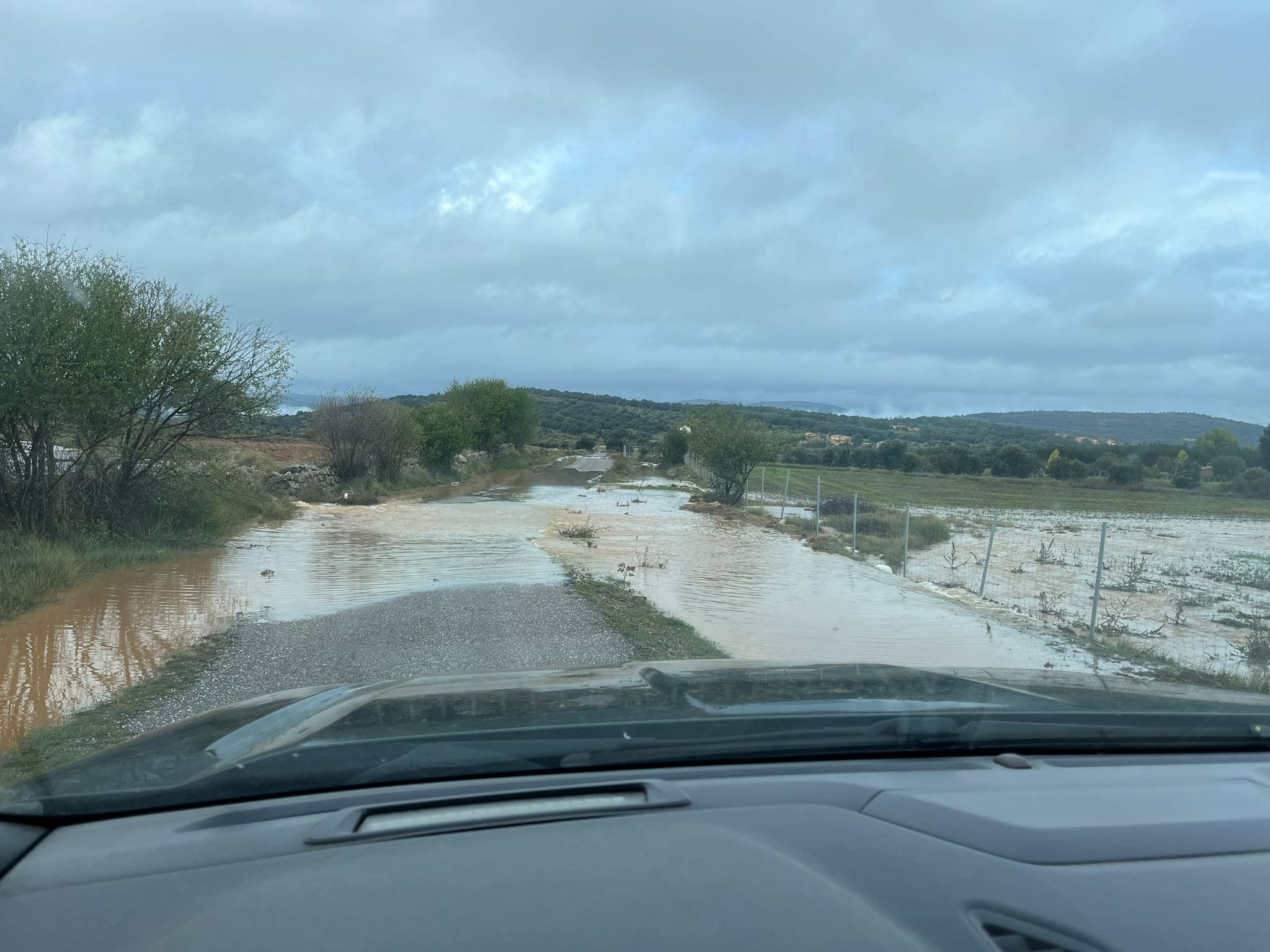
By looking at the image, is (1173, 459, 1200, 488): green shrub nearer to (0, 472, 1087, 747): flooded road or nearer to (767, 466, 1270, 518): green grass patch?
(767, 466, 1270, 518): green grass patch

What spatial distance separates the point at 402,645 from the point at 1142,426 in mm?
22654

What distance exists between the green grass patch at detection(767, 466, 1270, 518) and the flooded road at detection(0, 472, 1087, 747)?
20.8ft

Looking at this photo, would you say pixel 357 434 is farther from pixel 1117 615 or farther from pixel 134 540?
pixel 1117 615

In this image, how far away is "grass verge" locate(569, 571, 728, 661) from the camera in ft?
30.2

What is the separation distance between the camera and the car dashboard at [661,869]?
1.74 meters

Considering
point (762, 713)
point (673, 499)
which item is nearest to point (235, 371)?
point (762, 713)

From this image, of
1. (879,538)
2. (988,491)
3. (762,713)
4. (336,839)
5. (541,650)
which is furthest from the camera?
(988,491)

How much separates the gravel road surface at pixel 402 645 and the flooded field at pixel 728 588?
70cm

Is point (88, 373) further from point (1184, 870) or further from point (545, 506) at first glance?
point (545, 506)

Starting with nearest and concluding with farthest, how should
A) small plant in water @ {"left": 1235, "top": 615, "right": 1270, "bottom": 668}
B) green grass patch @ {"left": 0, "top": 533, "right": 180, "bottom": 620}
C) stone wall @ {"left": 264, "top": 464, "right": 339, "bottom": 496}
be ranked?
small plant in water @ {"left": 1235, "top": 615, "right": 1270, "bottom": 668}
green grass patch @ {"left": 0, "top": 533, "right": 180, "bottom": 620}
stone wall @ {"left": 264, "top": 464, "right": 339, "bottom": 496}

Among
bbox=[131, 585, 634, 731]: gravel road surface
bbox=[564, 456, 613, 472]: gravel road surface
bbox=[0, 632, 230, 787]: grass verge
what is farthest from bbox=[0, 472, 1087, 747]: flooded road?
bbox=[564, 456, 613, 472]: gravel road surface

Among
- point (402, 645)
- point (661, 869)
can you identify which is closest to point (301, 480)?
point (402, 645)

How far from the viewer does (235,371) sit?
725 inches

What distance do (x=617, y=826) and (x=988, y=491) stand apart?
2673 centimetres
